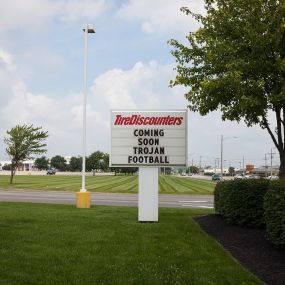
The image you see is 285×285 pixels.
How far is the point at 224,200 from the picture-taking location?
47.7 feet

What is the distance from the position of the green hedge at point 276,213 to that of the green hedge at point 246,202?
7.81 feet

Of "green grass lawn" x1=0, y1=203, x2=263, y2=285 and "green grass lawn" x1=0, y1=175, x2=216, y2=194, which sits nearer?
"green grass lawn" x1=0, y1=203, x2=263, y2=285

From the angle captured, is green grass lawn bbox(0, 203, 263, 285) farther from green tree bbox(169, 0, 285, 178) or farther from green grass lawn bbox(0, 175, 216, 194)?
green grass lawn bbox(0, 175, 216, 194)

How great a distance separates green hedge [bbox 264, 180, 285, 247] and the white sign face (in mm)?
5929

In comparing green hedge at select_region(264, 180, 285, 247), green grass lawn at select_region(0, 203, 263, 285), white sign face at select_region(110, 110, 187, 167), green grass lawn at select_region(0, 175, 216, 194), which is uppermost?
white sign face at select_region(110, 110, 187, 167)

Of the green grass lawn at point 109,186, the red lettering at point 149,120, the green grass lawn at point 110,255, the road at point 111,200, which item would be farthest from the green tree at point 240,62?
the green grass lawn at point 109,186

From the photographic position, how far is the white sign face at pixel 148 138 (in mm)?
16016

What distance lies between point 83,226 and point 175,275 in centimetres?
621

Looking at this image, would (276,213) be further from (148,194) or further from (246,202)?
(148,194)

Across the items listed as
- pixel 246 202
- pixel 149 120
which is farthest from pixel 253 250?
pixel 149 120

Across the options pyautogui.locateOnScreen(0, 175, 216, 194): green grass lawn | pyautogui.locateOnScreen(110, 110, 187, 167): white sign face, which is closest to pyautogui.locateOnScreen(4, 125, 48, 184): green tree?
pyautogui.locateOnScreen(0, 175, 216, 194): green grass lawn

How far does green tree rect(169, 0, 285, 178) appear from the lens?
12541mm

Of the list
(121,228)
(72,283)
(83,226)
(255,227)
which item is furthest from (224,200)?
(72,283)

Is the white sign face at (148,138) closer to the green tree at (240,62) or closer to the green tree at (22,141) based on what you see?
the green tree at (240,62)
